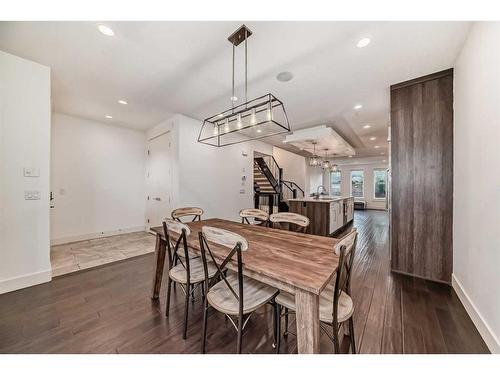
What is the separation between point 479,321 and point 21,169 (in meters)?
4.91

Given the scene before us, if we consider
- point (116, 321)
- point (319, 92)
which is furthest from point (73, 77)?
point (319, 92)

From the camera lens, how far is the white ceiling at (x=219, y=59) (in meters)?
1.86

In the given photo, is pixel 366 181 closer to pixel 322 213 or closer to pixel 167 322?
pixel 322 213

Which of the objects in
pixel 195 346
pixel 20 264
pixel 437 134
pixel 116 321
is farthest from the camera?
pixel 437 134

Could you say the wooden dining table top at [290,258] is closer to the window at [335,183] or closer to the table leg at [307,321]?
the table leg at [307,321]

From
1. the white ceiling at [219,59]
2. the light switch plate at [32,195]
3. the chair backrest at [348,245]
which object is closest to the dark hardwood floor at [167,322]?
the chair backrest at [348,245]

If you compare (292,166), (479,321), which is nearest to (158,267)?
(479,321)

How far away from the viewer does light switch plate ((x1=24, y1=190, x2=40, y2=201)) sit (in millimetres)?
2361

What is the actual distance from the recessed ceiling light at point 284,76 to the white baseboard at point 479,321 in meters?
3.14

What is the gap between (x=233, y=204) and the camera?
519cm

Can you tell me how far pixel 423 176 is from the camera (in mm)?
2602

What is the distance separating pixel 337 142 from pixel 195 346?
17.8 ft

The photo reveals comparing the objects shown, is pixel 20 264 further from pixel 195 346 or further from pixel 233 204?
pixel 233 204
